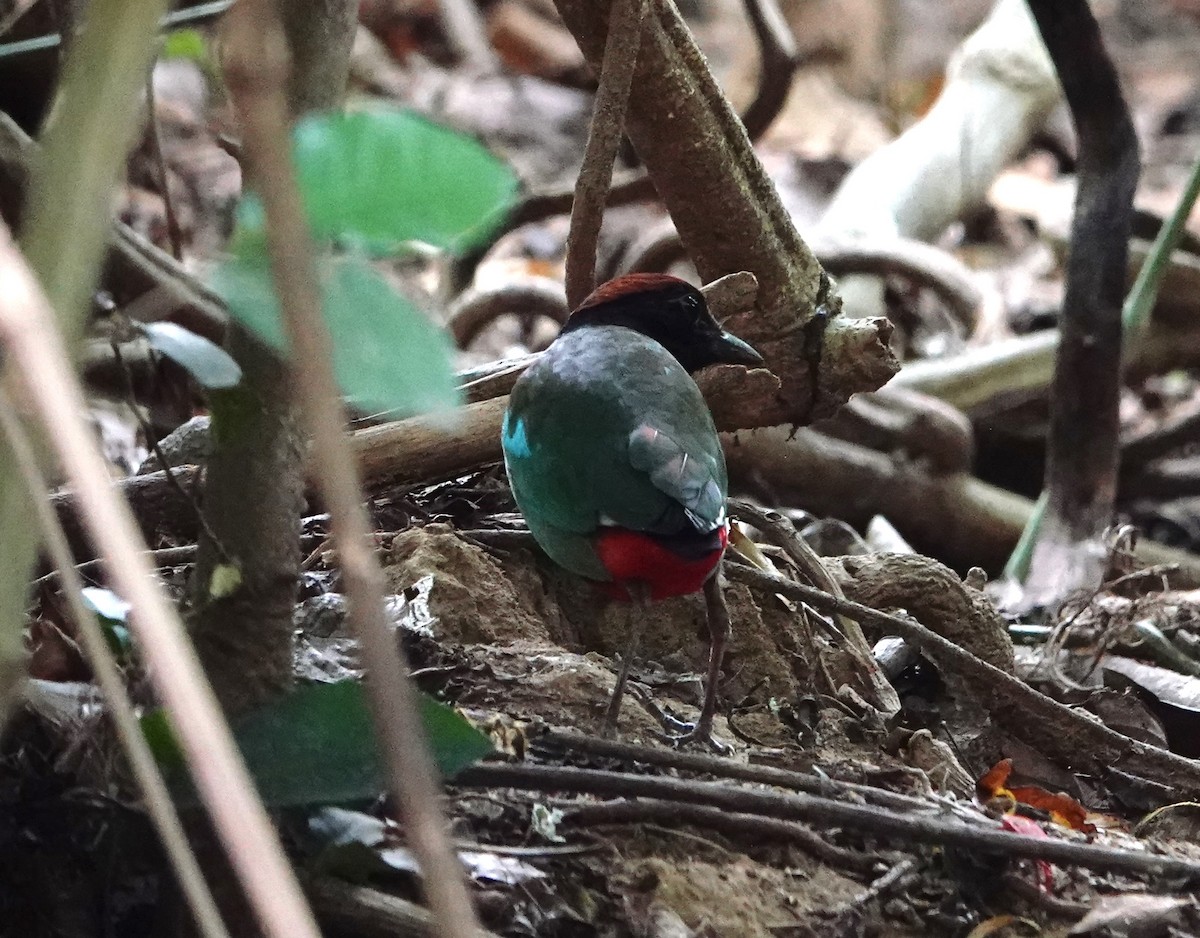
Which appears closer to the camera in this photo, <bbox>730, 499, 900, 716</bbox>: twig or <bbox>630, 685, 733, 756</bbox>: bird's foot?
<bbox>630, 685, 733, 756</bbox>: bird's foot

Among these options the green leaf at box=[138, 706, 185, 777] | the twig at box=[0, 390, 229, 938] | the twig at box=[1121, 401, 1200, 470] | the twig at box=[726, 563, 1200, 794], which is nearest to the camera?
the twig at box=[0, 390, 229, 938]

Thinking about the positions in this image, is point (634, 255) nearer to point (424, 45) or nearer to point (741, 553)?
point (741, 553)

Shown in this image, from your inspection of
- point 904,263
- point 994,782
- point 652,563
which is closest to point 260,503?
point 652,563

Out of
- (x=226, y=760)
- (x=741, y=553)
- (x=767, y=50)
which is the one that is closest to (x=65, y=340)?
(x=226, y=760)

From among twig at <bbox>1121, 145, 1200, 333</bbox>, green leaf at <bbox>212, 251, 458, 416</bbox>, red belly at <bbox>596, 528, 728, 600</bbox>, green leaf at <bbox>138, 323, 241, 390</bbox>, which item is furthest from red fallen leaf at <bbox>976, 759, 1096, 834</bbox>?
twig at <bbox>1121, 145, 1200, 333</bbox>

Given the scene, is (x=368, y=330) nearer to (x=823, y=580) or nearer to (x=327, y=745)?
(x=327, y=745)

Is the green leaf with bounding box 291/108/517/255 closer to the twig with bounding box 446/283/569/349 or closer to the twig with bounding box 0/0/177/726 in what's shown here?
the twig with bounding box 0/0/177/726
